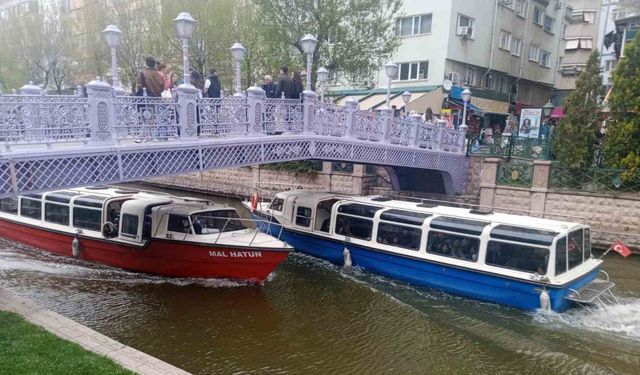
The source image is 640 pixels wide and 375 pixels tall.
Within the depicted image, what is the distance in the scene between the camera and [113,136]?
898 centimetres

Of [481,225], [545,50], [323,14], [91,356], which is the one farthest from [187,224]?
Result: [545,50]

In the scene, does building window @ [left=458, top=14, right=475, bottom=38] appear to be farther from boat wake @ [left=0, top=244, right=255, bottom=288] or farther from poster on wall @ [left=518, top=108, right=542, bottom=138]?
boat wake @ [left=0, top=244, right=255, bottom=288]

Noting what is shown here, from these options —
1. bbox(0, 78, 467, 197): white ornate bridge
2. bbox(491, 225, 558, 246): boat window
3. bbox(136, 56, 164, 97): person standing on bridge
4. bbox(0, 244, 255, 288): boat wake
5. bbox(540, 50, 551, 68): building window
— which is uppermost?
bbox(540, 50, 551, 68): building window

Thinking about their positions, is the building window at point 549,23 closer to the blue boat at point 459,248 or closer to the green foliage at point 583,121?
the green foliage at point 583,121

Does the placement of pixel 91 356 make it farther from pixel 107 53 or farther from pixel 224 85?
pixel 107 53

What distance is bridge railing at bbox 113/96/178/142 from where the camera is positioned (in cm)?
915

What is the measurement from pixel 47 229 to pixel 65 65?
70.0 ft

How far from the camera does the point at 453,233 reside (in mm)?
12367

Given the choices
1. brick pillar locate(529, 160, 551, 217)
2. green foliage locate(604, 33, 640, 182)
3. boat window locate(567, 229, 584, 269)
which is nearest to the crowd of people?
boat window locate(567, 229, 584, 269)

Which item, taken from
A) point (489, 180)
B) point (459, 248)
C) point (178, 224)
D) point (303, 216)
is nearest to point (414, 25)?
point (489, 180)

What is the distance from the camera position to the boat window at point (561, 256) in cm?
1088

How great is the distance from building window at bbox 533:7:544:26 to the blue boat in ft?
85.8

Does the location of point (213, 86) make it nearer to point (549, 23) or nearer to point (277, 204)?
point (277, 204)

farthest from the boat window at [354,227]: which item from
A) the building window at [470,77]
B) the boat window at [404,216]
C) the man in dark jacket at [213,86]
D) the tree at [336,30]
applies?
the building window at [470,77]
